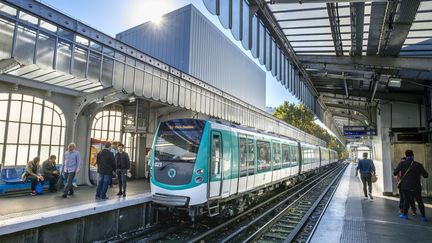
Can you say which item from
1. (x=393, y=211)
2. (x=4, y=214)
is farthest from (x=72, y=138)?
(x=393, y=211)

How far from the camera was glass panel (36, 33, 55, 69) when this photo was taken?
9125mm

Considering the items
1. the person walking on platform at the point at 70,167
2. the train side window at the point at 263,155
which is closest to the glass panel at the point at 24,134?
the person walking on platform at the point at 70,167

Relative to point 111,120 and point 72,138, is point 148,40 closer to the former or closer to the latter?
point 111,120

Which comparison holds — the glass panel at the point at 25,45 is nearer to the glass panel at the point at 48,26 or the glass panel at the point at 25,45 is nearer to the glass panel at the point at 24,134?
the glass panel at the point at 48,26

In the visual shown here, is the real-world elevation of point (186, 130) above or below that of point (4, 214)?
above

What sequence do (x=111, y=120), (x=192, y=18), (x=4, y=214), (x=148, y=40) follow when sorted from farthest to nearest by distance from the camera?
(x=148, y=40)
(x=192, y=18)
(x=111, y=120)
(x=4, y=214)

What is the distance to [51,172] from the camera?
1066 cm

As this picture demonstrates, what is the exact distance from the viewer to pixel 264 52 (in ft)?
31.4

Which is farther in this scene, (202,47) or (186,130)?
(202,47)

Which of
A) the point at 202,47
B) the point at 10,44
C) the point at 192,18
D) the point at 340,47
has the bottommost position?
the point at 10,44

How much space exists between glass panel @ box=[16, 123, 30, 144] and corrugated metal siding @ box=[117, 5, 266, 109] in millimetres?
17812

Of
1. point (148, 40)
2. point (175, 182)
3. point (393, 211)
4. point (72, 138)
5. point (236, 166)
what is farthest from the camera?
point (148, 40)

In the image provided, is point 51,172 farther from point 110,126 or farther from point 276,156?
point 276,156

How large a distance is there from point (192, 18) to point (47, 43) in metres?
21.1
